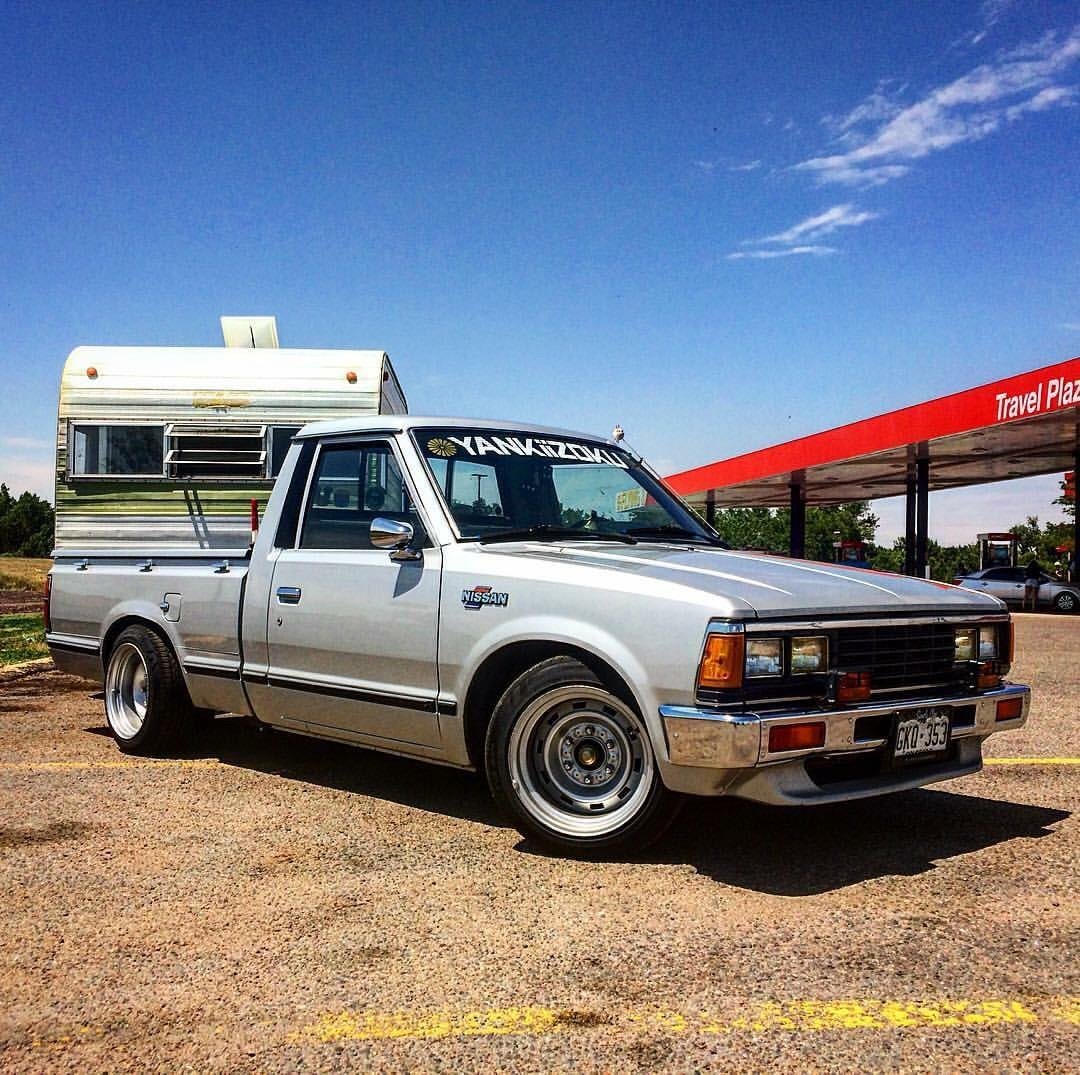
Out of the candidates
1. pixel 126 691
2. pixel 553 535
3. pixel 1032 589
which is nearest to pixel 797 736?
pixel 553 535

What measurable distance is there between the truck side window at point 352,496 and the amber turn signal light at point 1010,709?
2.70 meters

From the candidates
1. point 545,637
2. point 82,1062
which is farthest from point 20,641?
point 82,1062

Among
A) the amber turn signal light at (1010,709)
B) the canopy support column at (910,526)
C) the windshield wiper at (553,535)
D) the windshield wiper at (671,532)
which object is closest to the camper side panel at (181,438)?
the windshield wiper at (671,532)

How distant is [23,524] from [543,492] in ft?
338

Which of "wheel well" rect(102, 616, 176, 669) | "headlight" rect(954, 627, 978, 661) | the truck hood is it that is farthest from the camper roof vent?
"headlight" rect(954, 627, 978, 661)

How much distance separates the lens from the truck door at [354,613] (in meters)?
4.88

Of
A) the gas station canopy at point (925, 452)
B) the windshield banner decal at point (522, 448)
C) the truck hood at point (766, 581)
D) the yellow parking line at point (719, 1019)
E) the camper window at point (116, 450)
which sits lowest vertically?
the yellow parking line at point (719, 1019)

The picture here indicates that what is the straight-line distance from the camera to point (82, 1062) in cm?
267

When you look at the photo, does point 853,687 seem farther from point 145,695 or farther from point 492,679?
→ point 145,695

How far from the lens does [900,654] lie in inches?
170

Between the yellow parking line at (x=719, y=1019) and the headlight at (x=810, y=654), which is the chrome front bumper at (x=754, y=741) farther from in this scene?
the yellow parking line at (x=719, y=1019)

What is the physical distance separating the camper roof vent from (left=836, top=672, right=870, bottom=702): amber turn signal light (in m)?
8.36

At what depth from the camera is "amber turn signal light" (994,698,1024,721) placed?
4637 millimetres

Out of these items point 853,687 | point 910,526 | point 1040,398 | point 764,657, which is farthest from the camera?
point 910,526
